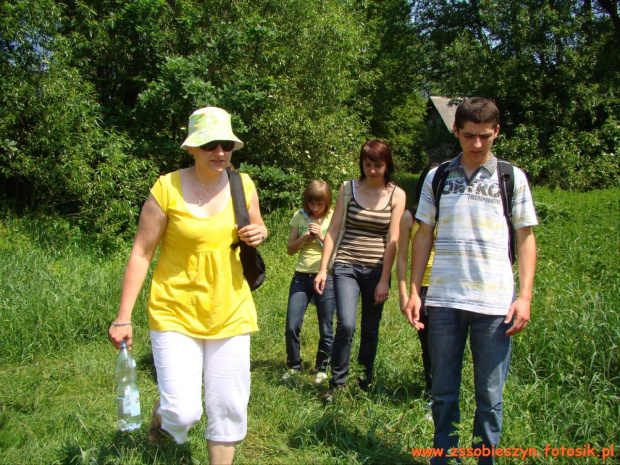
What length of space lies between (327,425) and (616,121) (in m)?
16.2

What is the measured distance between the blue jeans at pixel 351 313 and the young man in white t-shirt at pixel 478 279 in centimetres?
112

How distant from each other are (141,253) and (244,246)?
53cm

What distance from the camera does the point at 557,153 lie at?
1645cm

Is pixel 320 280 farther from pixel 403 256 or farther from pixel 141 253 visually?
pixel 141 253

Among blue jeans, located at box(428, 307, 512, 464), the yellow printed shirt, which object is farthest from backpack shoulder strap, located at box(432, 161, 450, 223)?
the yellow printed shirt

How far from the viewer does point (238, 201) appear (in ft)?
9.58

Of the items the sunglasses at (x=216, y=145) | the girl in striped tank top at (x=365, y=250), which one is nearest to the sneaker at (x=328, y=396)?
the girl in striped tank top at (x=365, y=250)

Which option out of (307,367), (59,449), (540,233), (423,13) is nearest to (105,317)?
(307,367)

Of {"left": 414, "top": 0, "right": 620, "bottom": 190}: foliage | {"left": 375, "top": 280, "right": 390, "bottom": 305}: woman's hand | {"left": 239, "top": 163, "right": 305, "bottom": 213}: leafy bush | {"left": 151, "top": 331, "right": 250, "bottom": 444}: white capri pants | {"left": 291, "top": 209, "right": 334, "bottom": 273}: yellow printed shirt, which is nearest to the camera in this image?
{"left": 151, "top": 331, "right": 250, "bottom": 444}: white capri pants

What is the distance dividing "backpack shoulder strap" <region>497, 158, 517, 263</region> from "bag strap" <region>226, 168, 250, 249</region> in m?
1.31

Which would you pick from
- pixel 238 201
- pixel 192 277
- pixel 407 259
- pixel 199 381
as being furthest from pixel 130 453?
pixel 407 259

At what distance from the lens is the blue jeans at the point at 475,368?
2740 millimetres

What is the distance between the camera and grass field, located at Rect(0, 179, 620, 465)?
328 centimetres

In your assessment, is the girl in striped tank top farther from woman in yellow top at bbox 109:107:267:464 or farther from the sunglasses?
the sunglasses
